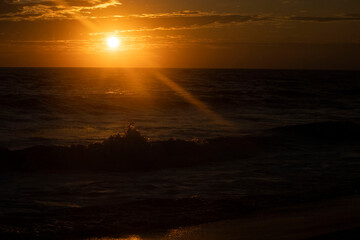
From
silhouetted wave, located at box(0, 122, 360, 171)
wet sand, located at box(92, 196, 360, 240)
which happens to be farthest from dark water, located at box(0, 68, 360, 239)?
wet sand, located at box(92, 196, 360, 240)

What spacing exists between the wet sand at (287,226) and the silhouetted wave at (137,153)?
16.3 ft

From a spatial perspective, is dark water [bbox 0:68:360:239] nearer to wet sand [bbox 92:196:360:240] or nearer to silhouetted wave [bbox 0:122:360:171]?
silhouetted wave [bbox 0:122:360:171]

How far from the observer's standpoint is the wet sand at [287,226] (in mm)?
5543

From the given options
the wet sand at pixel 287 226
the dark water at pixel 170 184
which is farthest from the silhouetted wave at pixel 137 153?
the wet sand at pixel 287 226

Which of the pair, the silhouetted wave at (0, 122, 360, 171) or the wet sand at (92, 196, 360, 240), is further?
the silhouetted wave at (0, 122, 360, 171)

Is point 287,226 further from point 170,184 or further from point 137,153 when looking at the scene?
point 137,153

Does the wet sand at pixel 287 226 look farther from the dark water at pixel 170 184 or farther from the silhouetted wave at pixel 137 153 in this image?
the silhouetted wave at pixel 137 153

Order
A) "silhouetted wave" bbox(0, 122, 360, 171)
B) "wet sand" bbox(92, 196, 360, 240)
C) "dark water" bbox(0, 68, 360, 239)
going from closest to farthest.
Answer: "wet sand" bbox(92, 196, 360, 240) → "dark water" bbox(0, 68, 360, 239) → "silhouetted wave" bbox(0, 122, 360, 171)

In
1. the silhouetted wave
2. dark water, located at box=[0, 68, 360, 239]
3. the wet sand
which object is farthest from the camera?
the silhouetted wave

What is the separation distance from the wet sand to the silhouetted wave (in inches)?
195

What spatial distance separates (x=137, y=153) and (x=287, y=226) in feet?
22.5

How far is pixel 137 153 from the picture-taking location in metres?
12.3

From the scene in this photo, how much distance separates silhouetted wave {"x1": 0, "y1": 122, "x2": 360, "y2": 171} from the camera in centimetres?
1134

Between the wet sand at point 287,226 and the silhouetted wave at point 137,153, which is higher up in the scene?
the wet sand at point 287,226
